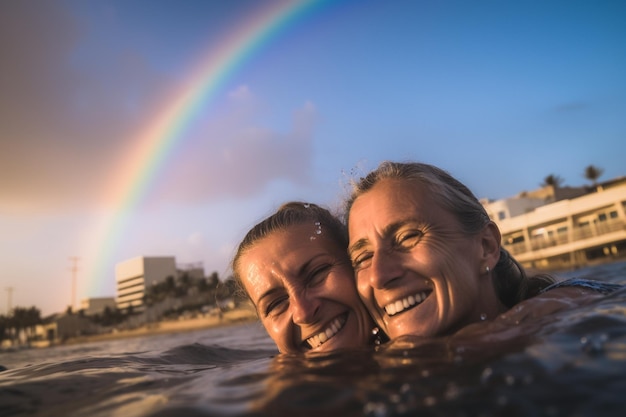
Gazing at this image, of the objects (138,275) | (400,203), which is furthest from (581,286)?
(138,275)

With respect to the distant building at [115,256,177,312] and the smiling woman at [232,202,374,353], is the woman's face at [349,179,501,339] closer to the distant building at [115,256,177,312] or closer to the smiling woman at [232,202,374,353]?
the smiling woman at [232,202,374,353]

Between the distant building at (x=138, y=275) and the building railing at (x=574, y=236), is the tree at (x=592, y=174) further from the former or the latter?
the distant building at (x=138, y=275)

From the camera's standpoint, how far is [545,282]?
3.83 m

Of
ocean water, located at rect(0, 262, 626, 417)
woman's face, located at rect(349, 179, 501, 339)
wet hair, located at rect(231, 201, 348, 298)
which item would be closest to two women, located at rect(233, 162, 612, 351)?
woman's face, located at rect(349, 179, 501, 339)

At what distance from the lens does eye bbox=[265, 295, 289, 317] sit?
3.73 meters

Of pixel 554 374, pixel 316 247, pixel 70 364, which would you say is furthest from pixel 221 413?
pixel 70 364

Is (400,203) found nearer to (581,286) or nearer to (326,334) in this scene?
(326,334)

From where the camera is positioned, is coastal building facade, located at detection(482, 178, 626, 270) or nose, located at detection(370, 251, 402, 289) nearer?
nose, located at detection(370, 251, 402, 289)

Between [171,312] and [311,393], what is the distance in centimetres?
8498

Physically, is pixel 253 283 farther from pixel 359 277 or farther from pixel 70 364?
pixel 70 364

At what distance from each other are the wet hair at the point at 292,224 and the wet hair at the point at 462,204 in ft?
0.99

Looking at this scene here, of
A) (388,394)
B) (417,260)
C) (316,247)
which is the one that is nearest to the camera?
(388,394)

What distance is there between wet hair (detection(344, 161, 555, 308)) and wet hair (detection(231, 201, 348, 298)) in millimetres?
303

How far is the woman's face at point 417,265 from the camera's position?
3043 mm
